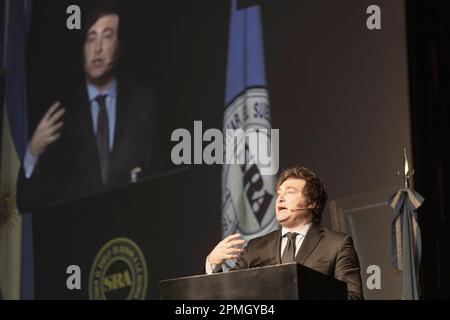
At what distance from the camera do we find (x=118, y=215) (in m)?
5.71

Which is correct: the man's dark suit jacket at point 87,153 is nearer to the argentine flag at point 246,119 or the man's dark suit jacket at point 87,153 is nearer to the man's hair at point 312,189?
the argentine flag at point 246,119

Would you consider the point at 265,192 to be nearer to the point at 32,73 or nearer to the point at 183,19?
the point at 183,19

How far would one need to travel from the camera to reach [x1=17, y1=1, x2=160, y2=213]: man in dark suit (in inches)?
228

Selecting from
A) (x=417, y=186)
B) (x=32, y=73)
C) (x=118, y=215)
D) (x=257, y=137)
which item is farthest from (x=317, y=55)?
(x=32, y=73)

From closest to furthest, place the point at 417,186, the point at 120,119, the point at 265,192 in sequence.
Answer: the point at 417,186 < the point at 265,192 < the point at 120,119

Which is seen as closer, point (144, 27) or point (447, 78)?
point (447, 78)

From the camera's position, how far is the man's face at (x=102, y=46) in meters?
5.94

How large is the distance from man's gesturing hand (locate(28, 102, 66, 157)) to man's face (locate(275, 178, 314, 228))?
2586 millimetres

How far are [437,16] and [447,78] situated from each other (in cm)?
38

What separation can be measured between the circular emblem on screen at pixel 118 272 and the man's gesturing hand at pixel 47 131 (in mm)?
836

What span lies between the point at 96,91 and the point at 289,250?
2.69 meters

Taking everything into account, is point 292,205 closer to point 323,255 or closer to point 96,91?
point 323,255

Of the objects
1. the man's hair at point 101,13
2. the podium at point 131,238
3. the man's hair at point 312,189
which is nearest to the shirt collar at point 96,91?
the man's hair at point 101,13

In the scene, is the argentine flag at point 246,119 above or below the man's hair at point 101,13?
below
